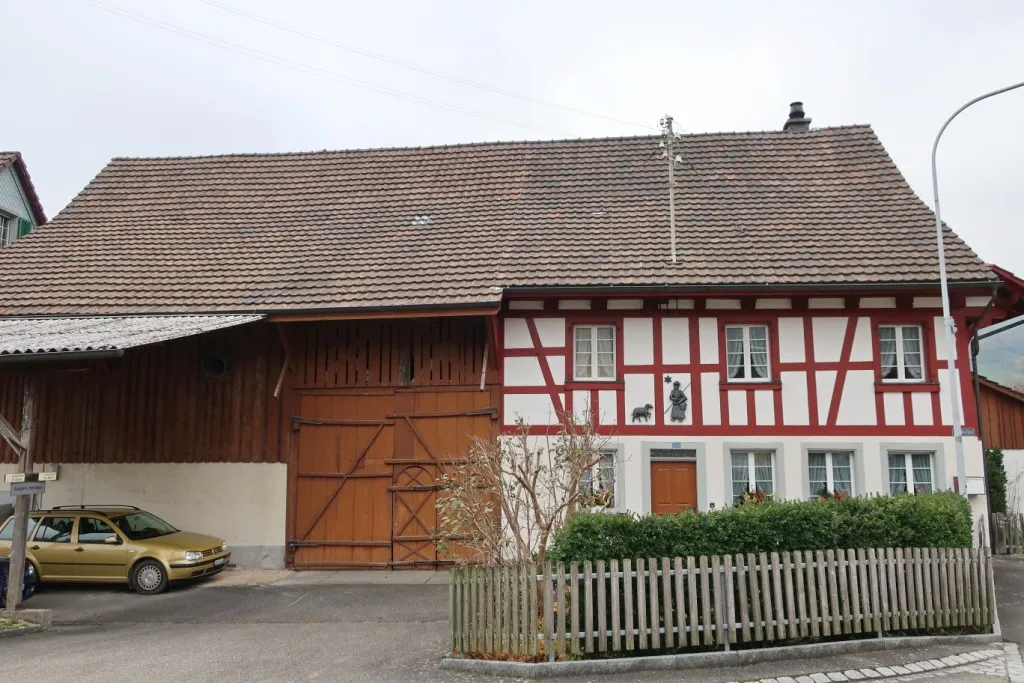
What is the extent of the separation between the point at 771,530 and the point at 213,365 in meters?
10.0

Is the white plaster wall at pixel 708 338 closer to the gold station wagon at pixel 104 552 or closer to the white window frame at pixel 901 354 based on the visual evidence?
the white window frame at pixel 901 354

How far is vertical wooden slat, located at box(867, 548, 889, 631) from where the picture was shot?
7930 millimetres

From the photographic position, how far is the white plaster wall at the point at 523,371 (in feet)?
42.2

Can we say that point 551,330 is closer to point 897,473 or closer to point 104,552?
point 897,473

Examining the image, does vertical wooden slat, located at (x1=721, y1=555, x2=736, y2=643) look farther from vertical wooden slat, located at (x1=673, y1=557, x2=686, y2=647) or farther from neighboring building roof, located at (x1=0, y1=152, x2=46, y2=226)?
neighboring building roof, located at (x1=0, y1=152, x2=46, y2=226)

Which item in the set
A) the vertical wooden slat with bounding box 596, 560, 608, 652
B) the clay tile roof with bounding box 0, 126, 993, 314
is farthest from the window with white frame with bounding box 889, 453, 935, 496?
the vertical wooden slat with bounding box 596, 560, 608, 652

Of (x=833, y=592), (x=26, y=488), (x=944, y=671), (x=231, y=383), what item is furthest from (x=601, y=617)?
(x=231, y=383)

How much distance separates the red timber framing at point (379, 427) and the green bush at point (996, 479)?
11.4m

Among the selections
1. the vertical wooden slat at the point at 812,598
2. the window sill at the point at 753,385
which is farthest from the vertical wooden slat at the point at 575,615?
the window sill at the point at 753,385

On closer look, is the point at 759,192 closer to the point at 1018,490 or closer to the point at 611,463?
the point at 611,463

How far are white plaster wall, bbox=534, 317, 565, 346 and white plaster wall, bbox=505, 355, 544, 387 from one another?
394mm

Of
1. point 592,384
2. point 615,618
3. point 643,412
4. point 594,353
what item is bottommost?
point 615,618

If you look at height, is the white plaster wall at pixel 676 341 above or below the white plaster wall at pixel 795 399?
above

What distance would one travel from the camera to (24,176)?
23234 mm
